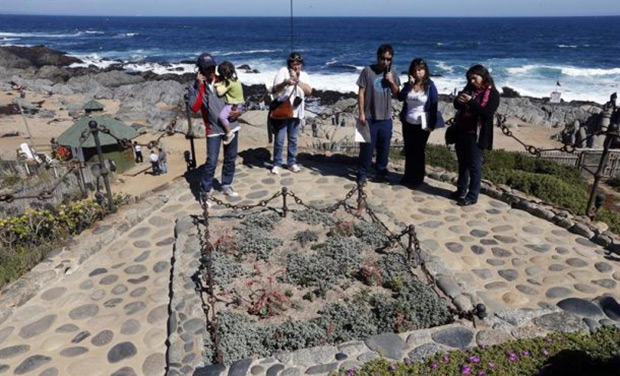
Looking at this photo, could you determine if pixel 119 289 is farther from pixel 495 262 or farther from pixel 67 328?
pixel 495 262

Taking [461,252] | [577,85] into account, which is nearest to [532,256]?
[461,252]

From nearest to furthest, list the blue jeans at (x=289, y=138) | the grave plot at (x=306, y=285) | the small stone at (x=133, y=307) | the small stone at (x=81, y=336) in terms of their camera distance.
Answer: the grave plot at (x=306, y=285) → the small stone at (x=81, y=336) → the small stone at (x=133, y=307) → the blue jeans at (x=289, y=138)

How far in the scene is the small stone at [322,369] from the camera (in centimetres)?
386

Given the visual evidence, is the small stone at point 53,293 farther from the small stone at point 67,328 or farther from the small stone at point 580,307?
the small stone at point 580,307

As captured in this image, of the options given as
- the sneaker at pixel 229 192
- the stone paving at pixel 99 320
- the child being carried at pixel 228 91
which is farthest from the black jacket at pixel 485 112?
the stone paving at pixel 99 320

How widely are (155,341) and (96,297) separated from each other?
3.84 ft

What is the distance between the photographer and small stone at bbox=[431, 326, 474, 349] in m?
4.18

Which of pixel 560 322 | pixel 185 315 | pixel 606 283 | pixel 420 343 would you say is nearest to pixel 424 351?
pixel 420 343

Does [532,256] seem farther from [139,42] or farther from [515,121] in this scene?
[139,42]

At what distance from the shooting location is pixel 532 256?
5.76 m

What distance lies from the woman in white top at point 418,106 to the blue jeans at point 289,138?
1.90 metres

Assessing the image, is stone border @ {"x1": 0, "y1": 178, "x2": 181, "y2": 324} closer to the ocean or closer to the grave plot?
the grave plot

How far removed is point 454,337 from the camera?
4266mm

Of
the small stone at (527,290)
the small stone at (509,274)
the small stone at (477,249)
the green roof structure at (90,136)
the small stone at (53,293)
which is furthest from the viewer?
the green roof structure at (90,136)
